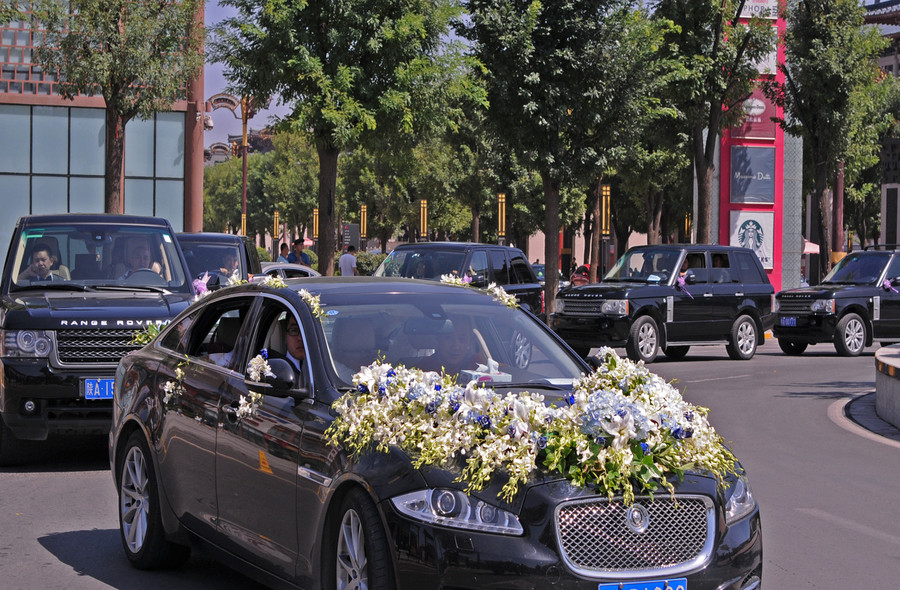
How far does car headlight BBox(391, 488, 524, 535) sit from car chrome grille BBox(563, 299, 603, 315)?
649 inches

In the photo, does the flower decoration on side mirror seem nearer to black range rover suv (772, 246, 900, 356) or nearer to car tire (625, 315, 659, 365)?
car tire (625, 315, 659, 365)

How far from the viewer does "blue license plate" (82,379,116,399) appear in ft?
32.3

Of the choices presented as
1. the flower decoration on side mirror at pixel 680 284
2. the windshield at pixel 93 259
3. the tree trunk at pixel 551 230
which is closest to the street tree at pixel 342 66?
the tree trunk at pixel 551 230

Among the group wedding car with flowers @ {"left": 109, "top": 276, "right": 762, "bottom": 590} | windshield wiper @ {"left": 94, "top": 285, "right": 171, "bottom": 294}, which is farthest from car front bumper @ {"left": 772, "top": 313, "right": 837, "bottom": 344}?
wedding car with flowers @ {"left": 109, "top": 276, "right": 762, "bottom": 590}

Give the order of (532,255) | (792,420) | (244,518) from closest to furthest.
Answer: (244,518), (792,420), (532,255)

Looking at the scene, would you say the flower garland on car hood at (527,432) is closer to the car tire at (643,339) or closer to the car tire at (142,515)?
the car tire at (142,515)

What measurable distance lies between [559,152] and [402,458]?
25.4 meters

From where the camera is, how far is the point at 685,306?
21750 millimetres

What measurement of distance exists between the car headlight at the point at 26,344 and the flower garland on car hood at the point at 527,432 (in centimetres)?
539

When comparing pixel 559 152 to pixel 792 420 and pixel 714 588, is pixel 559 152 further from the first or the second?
pixel 714 588

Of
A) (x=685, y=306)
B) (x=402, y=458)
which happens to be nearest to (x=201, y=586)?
(x=402, y=458)

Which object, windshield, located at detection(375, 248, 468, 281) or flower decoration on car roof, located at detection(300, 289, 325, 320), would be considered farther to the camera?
windshield, located at detection(375, 248, 468, 281)

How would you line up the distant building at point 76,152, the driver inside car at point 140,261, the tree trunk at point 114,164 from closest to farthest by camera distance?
the driver inside car at point 140,261 → the tree trunk at point 114,164 → the distant building at point 76,152

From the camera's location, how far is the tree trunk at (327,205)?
25.0 metres
